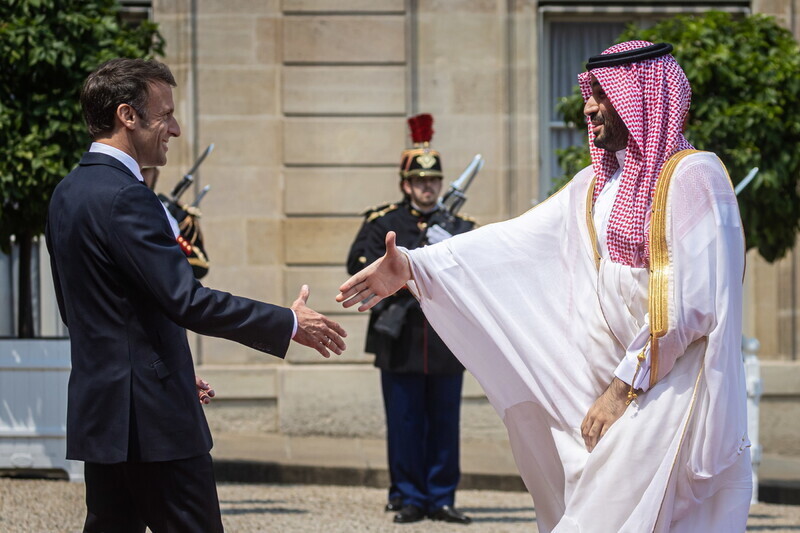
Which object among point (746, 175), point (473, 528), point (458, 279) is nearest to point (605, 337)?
point (458, 279)

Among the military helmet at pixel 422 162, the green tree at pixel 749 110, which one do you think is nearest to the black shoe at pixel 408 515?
the military helmet at pixel 422 162

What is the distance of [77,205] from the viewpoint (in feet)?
11.4

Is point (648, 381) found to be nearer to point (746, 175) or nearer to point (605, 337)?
point (605, 337)

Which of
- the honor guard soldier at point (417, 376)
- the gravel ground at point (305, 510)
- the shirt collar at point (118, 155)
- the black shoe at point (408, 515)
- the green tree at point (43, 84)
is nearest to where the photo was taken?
the shirt collar at point (118, 155)

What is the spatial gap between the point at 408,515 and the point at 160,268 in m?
3.84

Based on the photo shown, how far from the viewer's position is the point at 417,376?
7223 mm

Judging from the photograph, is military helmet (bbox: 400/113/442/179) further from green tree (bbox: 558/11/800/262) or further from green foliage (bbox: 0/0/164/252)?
green foliage (bbox: 0/0/164/252)

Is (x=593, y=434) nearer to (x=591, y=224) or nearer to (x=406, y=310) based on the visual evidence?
(x=591, y=224)

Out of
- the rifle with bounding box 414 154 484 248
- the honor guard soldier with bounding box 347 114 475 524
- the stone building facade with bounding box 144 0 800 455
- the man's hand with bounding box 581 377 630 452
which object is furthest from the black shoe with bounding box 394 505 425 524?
the man's hand with bounding box 581 377 630 452

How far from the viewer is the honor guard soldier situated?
709 cm

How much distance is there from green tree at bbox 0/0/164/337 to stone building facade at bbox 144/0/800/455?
209cm

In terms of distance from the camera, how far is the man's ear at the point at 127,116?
361 centimetres

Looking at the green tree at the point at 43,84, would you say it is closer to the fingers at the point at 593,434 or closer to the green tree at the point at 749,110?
the green tree at the point at 749,110

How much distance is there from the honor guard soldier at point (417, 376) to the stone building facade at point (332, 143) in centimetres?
235
